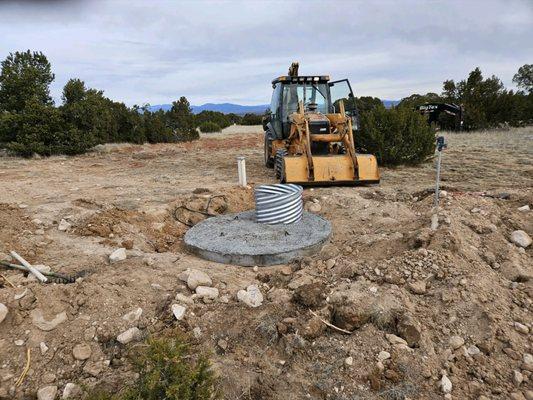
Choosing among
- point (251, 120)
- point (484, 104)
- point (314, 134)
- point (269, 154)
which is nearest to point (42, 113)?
point (269, 154)

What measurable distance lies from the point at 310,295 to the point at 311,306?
0.09 meters

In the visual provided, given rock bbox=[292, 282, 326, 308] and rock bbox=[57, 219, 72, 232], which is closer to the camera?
rock bbox=[292, 282, 326, 308]

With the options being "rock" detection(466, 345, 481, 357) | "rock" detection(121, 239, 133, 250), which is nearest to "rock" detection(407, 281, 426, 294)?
"rock" detection(466, 345, 481, 357)

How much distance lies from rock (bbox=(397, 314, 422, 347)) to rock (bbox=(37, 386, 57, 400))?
240 centimetres

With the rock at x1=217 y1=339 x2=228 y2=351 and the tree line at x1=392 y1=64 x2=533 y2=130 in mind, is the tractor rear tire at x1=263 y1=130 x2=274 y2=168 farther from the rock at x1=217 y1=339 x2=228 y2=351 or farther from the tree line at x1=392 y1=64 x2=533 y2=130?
the tree line at x1=392 y1=64 x2=533 y2=130

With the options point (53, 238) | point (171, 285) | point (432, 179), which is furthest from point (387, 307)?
point (432, 179)

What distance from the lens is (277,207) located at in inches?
206

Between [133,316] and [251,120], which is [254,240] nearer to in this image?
[133,316]

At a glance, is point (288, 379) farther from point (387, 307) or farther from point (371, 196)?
point (371, 196)

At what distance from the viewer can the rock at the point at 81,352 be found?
289 cm

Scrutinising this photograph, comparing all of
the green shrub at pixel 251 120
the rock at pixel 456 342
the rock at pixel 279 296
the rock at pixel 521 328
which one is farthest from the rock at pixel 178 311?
the green shrub at pixel 251 120

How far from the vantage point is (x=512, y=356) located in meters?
2.91

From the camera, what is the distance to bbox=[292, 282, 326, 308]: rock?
3379 mm

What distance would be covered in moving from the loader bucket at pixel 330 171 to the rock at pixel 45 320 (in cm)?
487
